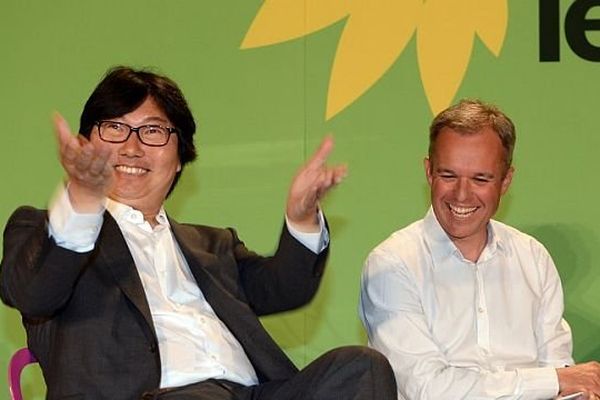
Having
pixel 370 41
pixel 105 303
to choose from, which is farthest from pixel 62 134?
pixel 370 41

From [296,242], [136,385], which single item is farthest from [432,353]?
[136,385]

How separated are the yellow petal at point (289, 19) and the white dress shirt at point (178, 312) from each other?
128 cm

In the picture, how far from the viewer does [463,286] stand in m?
3.47

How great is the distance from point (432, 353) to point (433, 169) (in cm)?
49

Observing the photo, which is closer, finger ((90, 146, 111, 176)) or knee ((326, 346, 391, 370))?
finger ((90, 146, 111, 176))

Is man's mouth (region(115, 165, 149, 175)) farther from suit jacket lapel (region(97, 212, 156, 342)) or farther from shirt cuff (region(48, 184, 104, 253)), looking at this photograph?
shirt cuff (region(48, 184, 104, 253))

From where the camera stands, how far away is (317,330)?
4.48 meters

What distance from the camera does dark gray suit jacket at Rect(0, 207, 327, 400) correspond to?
9.53ft

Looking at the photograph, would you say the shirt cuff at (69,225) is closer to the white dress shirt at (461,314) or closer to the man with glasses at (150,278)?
the man with glasses at (150,278)

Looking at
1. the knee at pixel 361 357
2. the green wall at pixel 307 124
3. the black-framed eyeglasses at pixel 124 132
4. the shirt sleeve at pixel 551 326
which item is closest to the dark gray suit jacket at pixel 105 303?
the black-framed eyeglasses at pixel 124 132

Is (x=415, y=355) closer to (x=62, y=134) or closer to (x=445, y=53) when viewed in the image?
(x=62, y=134)

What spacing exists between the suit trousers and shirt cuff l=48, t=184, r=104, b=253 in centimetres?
39

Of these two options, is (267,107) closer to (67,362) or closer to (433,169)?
(433,169)

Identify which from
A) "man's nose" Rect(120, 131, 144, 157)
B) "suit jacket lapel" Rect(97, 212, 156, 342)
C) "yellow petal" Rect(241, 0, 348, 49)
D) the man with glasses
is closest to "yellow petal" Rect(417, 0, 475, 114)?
"yellow petal" Rect(241, 0, 348, 49)
